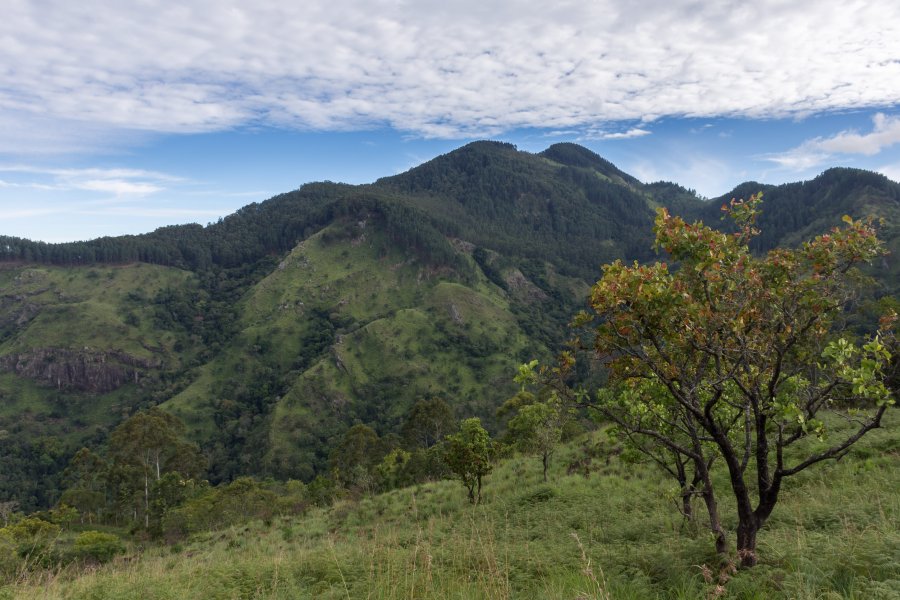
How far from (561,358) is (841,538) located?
5.26 meters

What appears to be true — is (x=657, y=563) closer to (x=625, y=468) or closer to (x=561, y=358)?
(x=561, y=358)

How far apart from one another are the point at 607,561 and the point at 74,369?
657 feet

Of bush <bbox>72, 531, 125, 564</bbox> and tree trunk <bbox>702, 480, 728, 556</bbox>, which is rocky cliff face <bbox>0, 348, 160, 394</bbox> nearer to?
bush <bbox>72, 531, 125, 564</bbox>

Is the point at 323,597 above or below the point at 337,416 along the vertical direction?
above

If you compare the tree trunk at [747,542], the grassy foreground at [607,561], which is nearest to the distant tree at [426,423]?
the grassy foreground at [607,561]

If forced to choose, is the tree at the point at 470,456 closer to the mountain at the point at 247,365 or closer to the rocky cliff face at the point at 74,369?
the mountain at the point at 247,365

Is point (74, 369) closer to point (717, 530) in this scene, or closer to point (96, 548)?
point (96, 548)

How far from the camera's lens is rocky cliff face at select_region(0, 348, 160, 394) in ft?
509

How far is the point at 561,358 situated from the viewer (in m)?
8.10

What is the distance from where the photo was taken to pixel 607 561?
7930 mm

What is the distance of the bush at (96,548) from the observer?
1166 inches

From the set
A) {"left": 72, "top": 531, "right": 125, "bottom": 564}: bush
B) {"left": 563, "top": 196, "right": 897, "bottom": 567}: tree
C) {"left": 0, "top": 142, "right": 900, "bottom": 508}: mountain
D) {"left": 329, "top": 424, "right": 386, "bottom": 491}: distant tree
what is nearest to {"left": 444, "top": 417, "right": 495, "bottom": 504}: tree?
{"left": 563, "top": 196, "right": 897, "bottom": 567}: tree

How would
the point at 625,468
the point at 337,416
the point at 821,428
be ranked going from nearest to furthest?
the point at 821,428, the point at 625,468, the point at 337,416

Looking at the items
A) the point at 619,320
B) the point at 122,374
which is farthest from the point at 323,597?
the point at 122,374
